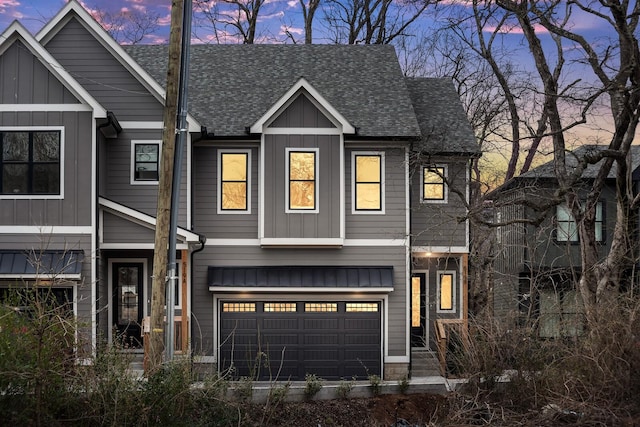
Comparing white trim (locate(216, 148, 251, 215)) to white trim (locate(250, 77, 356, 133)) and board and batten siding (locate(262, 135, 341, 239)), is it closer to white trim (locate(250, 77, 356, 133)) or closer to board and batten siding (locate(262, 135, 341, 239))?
board and batten siding (locate(262, 135, 341, 239))

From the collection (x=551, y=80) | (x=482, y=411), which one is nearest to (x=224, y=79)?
(x=551, y=80)

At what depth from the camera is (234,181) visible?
18.1 metres

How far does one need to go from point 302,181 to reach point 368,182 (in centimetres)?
169

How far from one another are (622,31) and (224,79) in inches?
→ 412

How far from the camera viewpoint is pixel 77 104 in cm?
1598

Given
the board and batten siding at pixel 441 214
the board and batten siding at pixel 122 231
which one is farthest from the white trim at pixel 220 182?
the board and batten siding at pixel 441 214

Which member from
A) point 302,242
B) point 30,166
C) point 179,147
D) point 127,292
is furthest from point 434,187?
point 30,166

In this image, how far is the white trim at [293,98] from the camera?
57.1 ft

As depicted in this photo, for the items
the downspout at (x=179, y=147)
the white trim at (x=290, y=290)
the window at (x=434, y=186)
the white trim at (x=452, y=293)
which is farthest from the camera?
the white trim at (x=452, y=293)

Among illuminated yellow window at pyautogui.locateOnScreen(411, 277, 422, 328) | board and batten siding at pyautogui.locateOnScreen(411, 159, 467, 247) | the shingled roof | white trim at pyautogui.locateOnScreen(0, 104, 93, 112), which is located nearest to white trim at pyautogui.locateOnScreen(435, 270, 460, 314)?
illuminated yellow window at pyautogui.locateOnScreen(411, 277, 422, 328)

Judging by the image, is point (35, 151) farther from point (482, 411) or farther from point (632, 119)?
point (632, 119)

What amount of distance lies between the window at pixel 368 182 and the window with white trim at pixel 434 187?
5.13 ft

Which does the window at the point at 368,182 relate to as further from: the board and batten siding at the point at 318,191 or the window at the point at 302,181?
the window at the point at 302,181

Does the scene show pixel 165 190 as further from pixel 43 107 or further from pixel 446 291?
pixel 446 291
